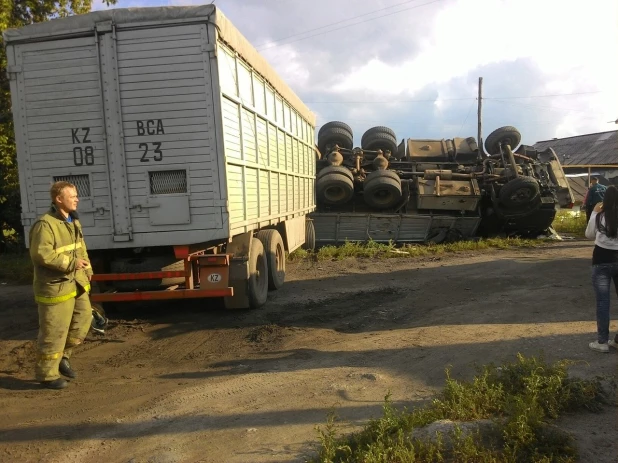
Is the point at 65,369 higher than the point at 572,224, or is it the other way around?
the point at 572,224

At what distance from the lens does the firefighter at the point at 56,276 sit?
13.5 ft

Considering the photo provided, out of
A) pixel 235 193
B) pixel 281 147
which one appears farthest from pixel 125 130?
pixel 281 147

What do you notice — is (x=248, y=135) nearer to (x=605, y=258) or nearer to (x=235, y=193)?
(x=235, y=193)

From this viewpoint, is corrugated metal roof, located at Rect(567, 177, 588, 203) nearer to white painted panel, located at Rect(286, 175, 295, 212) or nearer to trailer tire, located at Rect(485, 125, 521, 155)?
trailer tire, located at Rect(485, 125, 521, 155)

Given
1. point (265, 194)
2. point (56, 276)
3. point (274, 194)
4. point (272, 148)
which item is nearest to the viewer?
point (56, 276)

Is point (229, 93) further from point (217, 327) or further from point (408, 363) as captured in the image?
point (408, 363)

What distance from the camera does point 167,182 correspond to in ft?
18.0

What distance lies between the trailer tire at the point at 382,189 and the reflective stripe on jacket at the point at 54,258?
29.6ft

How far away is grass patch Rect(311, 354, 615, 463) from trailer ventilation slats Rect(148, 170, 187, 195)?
127 inches

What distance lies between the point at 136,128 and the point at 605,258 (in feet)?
16.1

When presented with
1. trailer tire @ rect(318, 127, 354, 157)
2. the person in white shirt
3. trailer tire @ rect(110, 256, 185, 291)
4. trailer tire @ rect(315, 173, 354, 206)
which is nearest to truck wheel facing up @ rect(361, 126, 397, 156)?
trailer tire @ rect(318, 127, 354, 157)

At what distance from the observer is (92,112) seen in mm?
5441

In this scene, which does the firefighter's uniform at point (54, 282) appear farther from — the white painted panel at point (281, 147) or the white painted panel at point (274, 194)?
the white painted panel at point (281, 147)

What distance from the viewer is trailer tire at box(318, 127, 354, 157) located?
14.4m
